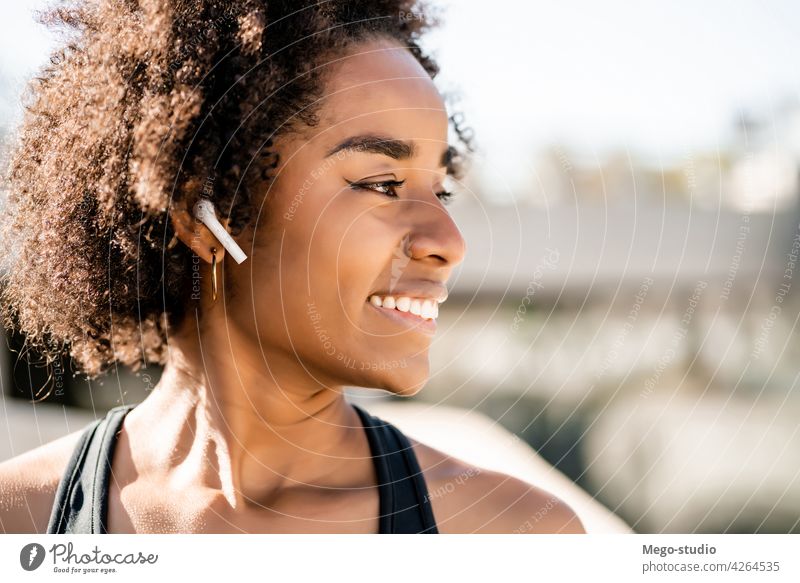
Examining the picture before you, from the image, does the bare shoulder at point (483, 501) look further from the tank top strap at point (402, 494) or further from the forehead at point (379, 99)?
the forehead at point (379, 99)

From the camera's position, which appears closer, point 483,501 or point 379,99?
point 379,99

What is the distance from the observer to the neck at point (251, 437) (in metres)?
0.97

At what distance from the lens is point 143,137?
0.94 meters

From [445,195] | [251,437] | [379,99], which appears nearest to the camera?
[379,99]

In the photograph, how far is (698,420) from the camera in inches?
168

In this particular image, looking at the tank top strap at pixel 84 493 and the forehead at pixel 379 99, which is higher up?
the forehead at pixel 379 99

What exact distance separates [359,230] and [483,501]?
39cm

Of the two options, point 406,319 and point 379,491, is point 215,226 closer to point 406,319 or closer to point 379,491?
point 406,319

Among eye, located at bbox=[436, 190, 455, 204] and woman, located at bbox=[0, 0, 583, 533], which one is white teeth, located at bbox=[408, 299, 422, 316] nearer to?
woman, located at bbox=[0, 0, 583, 533]

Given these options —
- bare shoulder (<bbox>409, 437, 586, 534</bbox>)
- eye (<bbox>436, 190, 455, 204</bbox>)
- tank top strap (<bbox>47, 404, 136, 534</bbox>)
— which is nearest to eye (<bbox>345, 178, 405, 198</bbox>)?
eye (<bbox>436, 190, 455, 204</bbox>)
